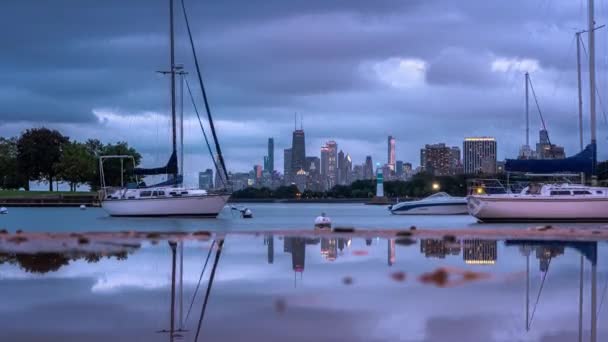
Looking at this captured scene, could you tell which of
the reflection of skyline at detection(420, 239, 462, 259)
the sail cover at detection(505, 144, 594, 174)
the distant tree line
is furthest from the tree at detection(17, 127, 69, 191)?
the reflection of skyline at detection(420, 239, 462, 259)

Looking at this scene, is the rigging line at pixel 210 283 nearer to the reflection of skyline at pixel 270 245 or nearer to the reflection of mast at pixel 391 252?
the reflection of skyline at pixel 270 245

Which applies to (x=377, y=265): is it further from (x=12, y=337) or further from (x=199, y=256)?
(x=12, y=337)

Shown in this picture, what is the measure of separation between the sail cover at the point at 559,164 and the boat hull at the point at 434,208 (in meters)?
33.7

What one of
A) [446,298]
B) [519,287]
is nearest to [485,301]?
[446,298]

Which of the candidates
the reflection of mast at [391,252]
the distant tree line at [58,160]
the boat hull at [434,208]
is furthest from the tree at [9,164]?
the reflection of mast at [391,252]

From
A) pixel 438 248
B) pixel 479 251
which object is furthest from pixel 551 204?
pixel 479 251

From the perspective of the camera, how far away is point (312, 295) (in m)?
19.8

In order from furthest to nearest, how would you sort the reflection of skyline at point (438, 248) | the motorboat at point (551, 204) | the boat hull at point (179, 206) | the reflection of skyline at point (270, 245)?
1. the boat hull at point (179, 206)
2. the motorboat at point (551, 204)
3. the reflection of skyline at point (438, 248)
4. the reflection of skyline at point (270, 245)

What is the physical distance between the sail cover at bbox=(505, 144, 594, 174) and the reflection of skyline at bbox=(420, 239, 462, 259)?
94.0 ft

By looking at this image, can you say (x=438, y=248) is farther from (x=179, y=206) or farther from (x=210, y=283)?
(x=179, y=206)

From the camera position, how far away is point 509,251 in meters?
32.9

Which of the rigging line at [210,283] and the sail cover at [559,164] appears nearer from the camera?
the rigging line at [210,283]

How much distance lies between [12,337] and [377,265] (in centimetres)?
1419

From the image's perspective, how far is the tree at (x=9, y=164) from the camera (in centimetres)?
17462
